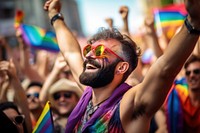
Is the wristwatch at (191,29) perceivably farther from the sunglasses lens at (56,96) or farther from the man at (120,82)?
the sunglasses lens at (56,96)

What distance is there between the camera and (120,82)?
357cm

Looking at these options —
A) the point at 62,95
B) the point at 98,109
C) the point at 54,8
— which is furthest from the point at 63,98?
the point at 98,109

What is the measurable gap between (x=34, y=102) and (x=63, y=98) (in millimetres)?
455

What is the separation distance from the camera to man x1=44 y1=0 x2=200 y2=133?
292cm

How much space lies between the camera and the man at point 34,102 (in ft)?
19.0

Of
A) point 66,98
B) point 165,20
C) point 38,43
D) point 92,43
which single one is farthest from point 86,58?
point 165,20

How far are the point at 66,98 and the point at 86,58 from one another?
79.6 inches

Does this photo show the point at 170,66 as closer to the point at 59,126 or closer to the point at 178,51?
the point at 178,51

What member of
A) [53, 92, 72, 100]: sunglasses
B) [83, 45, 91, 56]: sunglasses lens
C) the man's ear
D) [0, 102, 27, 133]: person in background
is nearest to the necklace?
the man's ear

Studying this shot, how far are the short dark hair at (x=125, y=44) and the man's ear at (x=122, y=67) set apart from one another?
4 cm

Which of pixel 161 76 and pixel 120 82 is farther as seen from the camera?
pixel 120 82

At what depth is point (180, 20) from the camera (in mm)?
9211

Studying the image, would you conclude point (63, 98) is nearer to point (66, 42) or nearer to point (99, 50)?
point (66, 42)

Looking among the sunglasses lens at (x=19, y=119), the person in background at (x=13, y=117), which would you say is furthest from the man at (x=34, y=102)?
the sunglasses lens at (x=19, y=119)
